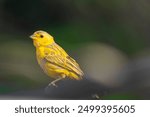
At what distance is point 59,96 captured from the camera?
3639 mm

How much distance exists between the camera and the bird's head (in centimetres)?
361

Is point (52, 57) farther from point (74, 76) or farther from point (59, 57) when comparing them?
point (74, 76)

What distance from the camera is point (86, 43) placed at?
3.71 meters

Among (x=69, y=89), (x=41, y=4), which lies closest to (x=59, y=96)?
(x=69, y=89)

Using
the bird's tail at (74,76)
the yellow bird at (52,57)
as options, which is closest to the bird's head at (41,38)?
the yellow bird at (52,57)

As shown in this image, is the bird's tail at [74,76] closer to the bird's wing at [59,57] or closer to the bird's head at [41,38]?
the bird's wing at [59,57]

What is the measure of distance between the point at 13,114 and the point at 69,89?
1.10 feet

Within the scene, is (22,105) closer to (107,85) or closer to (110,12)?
(107,85)

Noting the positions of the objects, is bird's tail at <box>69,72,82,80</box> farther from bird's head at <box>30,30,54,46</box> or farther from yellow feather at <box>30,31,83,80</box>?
bird's head at <box>30,30,54,46</box>

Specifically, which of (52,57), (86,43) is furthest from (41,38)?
(86,43)

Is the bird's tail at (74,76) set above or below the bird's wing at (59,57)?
below

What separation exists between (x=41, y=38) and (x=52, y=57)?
Answer: 0.39 feet

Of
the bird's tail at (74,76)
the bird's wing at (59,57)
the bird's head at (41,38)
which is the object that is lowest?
the bird's tail at (74,76)

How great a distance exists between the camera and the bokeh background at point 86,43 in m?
3.67
